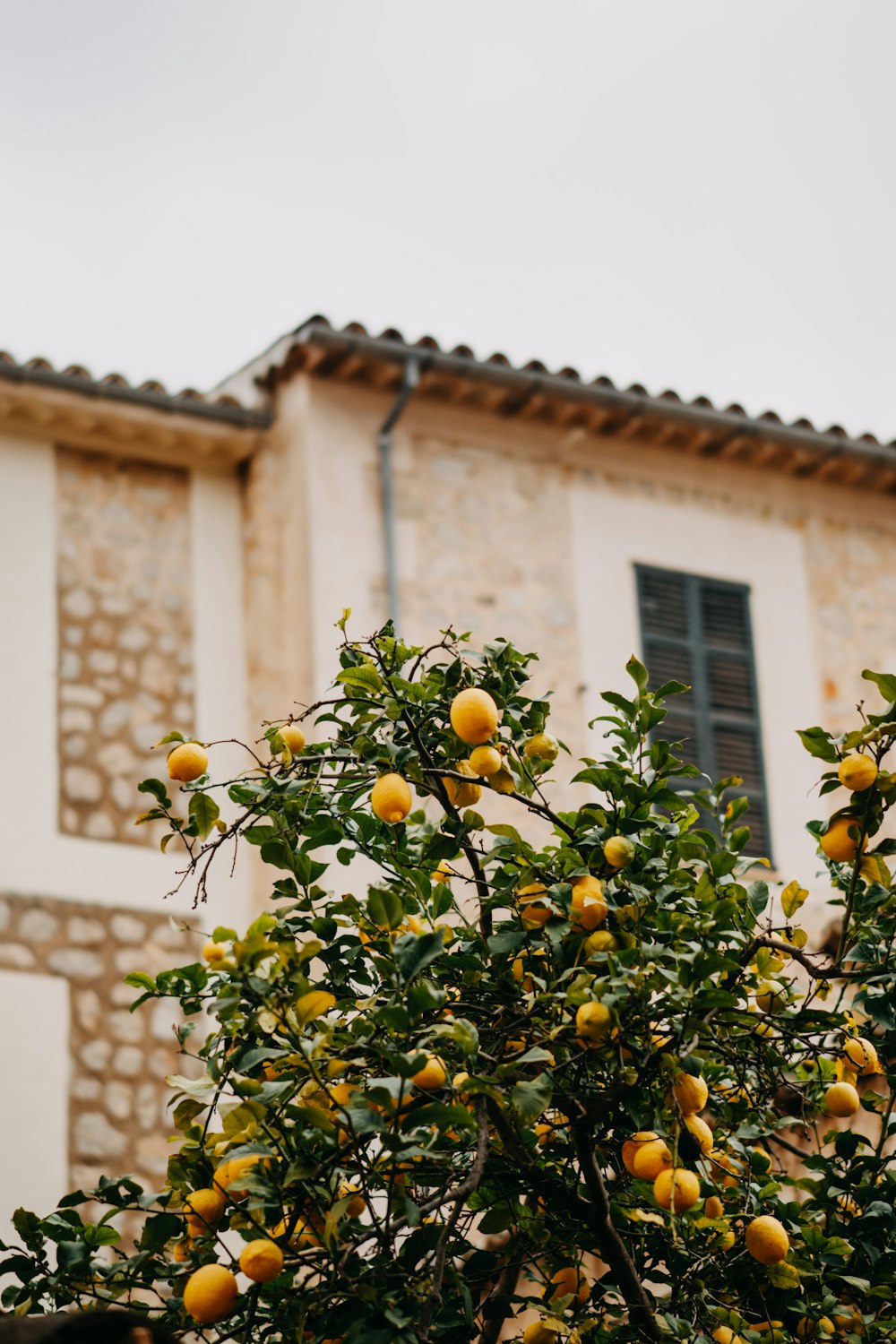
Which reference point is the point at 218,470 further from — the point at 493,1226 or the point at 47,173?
the point at 493,1226

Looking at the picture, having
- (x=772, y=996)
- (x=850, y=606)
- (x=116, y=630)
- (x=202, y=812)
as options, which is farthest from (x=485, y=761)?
Result: (x=850, y=606)

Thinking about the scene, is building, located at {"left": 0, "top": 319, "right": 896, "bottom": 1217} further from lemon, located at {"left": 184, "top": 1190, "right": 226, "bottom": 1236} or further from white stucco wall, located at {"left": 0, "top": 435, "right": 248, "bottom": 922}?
lemon, located at {"left": 184, "top": 1190, "right": 226, "bottom": 1236}

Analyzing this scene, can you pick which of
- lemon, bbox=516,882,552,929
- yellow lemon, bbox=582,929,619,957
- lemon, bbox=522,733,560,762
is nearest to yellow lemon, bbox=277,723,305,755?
lemon, bbox=522,733,560,762

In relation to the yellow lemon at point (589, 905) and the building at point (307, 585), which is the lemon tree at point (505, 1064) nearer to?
the yellow lemon at point (589, 905)

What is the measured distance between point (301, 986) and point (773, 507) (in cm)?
779

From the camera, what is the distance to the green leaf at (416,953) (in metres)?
3.21

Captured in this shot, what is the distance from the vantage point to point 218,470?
381 inches

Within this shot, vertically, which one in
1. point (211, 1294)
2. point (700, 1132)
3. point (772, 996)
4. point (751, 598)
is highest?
point (751, 598)

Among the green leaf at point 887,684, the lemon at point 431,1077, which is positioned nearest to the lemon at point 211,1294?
the lemon at point 431,1077

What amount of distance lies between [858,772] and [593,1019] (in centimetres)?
81

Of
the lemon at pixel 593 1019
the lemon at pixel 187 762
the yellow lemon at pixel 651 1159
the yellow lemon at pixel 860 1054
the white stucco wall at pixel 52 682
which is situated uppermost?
the white stucco wall at pixel 52 682

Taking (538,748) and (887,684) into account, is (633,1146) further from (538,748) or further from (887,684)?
(887,684)

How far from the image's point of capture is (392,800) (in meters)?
3.67

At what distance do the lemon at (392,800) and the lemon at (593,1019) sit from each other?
Answer: 0.56m
